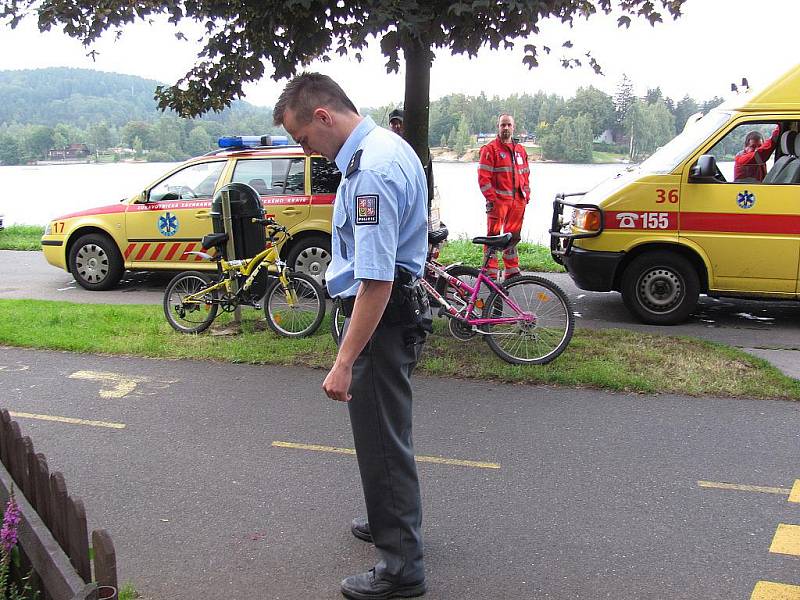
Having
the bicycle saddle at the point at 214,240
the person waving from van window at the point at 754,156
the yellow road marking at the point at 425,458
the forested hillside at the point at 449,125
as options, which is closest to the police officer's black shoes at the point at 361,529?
the yellow road marking at the point at 425,458

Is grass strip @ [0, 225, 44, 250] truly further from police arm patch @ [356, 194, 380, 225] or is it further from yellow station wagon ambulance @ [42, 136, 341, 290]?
police arm patch @ [356, 194, 380, 225]

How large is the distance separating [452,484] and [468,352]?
2686mm

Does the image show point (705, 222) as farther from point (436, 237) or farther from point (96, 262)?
point (96, 262)

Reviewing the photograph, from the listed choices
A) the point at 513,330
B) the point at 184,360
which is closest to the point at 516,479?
the point at 513,330

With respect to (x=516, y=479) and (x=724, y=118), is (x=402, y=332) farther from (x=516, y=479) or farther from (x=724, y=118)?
(x=724, y=118)

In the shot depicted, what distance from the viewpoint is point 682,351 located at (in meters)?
7.16

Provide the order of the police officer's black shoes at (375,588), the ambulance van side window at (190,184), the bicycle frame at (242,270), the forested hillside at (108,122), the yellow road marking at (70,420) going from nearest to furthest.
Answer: the police officer's black shoes at (375,588)
the yellow road marking at (70,420)
the bicycle frame at (242,270)
the ambulance van side window at (190,184)
the forested hillside at (108,122)

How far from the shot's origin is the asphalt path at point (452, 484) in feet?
11.7

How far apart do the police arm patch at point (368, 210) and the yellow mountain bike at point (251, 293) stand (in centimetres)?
490

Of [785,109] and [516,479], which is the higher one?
[785,109]

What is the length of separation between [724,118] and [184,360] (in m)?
6.18

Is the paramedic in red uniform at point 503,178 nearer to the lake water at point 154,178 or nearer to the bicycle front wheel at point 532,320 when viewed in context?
the lake water at point 154,178

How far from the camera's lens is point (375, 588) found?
10.9ft

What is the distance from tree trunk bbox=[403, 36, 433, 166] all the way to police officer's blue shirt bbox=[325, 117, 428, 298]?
4.52 meters
